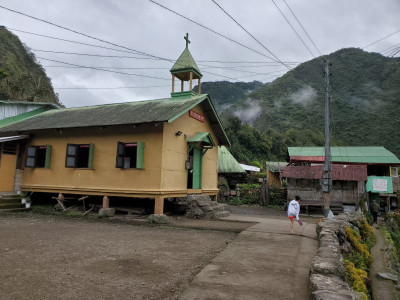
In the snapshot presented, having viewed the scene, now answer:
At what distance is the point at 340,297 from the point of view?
11.1 ft

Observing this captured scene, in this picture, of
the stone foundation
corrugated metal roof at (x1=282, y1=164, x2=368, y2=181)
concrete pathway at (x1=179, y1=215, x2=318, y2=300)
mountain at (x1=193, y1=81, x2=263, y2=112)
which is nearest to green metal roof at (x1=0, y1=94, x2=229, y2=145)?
the stone foundation

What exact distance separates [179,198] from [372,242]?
869 centimetres

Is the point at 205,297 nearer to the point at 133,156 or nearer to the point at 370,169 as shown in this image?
the point at 133,156

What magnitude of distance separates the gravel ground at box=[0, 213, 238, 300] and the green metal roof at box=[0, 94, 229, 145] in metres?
4.52

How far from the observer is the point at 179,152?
43.5 feet

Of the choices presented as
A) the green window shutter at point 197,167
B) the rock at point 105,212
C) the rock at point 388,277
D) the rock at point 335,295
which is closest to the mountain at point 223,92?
the green window shutter at point 197,167

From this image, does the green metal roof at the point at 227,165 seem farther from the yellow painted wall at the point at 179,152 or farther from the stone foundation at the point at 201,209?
the stone foundation at the point at 201,209

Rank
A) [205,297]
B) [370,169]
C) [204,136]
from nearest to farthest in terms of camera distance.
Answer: [205,297], [204,136], [370,169]

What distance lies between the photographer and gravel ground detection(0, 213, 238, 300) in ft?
14.7

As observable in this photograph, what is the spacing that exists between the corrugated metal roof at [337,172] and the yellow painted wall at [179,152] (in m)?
8.31

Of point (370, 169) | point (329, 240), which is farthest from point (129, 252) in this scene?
point (370, 169)

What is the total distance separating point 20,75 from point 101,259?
129 feet

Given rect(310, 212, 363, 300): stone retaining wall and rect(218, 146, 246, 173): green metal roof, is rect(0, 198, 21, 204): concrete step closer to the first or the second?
rect(310, 212, 363, 300): stone retaining wall

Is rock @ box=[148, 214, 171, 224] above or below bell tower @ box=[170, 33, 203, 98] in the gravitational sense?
below
